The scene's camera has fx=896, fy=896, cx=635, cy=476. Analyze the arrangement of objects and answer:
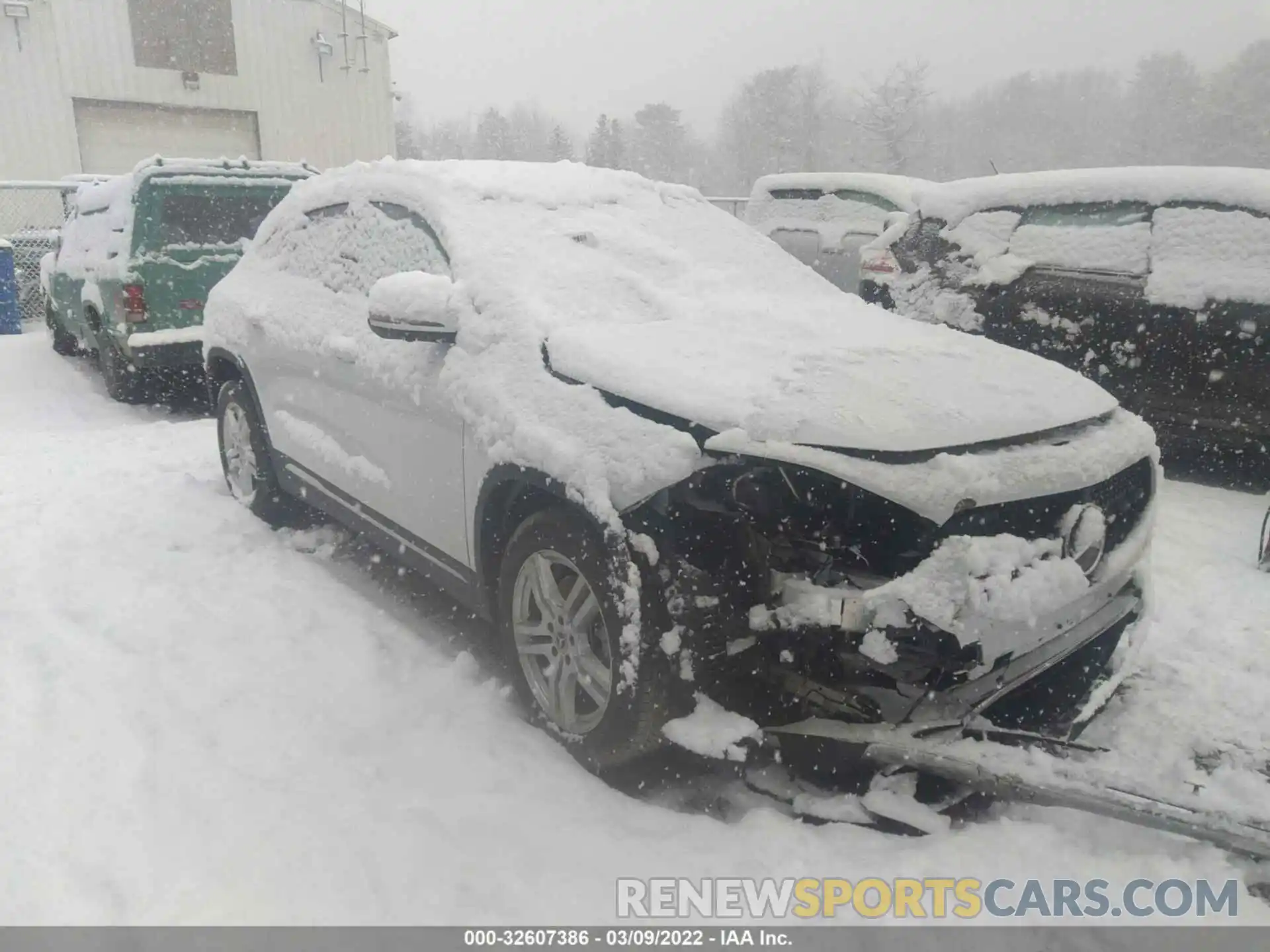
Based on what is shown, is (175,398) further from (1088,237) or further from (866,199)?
(1088,237)

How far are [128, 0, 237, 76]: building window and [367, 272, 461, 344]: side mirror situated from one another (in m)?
23.5

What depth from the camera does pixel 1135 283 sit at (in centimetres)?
541

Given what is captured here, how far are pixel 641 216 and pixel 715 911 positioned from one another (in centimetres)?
279

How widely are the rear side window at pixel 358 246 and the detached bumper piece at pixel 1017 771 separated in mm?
2096

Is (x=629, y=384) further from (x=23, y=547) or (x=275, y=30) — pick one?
(x=275, y=30)

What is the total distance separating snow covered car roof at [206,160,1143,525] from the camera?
2.37m

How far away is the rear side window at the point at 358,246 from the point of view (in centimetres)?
347

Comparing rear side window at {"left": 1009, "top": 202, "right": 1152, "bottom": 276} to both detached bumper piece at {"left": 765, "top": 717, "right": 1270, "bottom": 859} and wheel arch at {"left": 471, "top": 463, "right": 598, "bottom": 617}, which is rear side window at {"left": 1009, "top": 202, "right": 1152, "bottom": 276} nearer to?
detached bumper piece at {"left": 765, "top": 717, "right": 1270, "bottom": 859}

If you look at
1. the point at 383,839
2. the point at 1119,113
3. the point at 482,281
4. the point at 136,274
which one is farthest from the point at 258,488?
the point at 1119,113

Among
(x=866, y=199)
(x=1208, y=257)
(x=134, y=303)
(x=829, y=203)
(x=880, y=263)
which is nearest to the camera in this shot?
(x=1208, y=257)

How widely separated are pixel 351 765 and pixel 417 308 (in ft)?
4.79

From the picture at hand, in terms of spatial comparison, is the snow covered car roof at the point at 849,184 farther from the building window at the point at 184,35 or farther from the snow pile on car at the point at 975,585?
the building window at the point at 184,35

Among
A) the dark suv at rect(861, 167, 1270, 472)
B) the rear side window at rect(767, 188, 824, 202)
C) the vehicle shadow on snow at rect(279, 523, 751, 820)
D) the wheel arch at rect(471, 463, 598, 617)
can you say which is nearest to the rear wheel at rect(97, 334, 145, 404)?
the vehicle shadow on snow at rect(279, 523, 751, 820)
